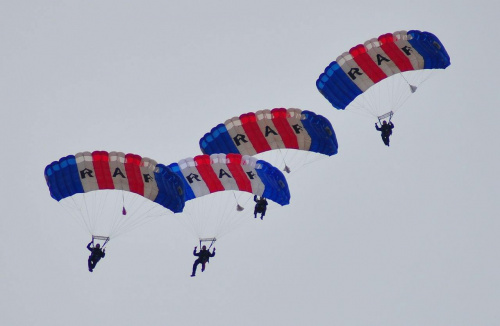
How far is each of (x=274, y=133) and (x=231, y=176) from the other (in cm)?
254

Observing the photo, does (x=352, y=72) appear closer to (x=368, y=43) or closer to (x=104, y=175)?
(x=368, y=43)

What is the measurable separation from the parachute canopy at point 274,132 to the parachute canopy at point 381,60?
65.4 inches

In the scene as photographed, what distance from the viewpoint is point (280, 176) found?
31734 mm

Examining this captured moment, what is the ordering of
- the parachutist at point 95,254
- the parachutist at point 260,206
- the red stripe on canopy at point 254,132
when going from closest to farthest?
the parachutist at point 95,254, the red stripe on canopy at point 254,132, the parachutist at point 260,206

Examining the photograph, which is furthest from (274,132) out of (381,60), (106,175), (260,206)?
(106,175)

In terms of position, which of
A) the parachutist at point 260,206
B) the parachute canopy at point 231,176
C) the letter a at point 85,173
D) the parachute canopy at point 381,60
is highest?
the parachute canopy at point 381,60

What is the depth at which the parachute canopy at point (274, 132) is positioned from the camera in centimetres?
3388

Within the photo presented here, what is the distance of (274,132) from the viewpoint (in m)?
34.1

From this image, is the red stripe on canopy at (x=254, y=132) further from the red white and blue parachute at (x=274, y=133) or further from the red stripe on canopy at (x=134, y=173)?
Answer: the red stripe on canopy at (x=134, y=173)

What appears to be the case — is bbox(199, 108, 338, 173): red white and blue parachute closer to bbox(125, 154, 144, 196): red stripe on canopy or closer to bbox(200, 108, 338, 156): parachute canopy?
bbox(200, 108, 338, 156): parachute canopy

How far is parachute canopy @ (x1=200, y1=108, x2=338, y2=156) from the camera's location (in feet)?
111

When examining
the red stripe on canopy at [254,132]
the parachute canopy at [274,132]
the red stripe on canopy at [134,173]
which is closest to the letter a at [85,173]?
the red stripe on canopy at [134,173]

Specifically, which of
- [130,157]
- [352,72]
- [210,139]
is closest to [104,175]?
[130,157]

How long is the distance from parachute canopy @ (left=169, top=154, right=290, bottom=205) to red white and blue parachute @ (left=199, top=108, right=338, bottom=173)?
1.57 m
